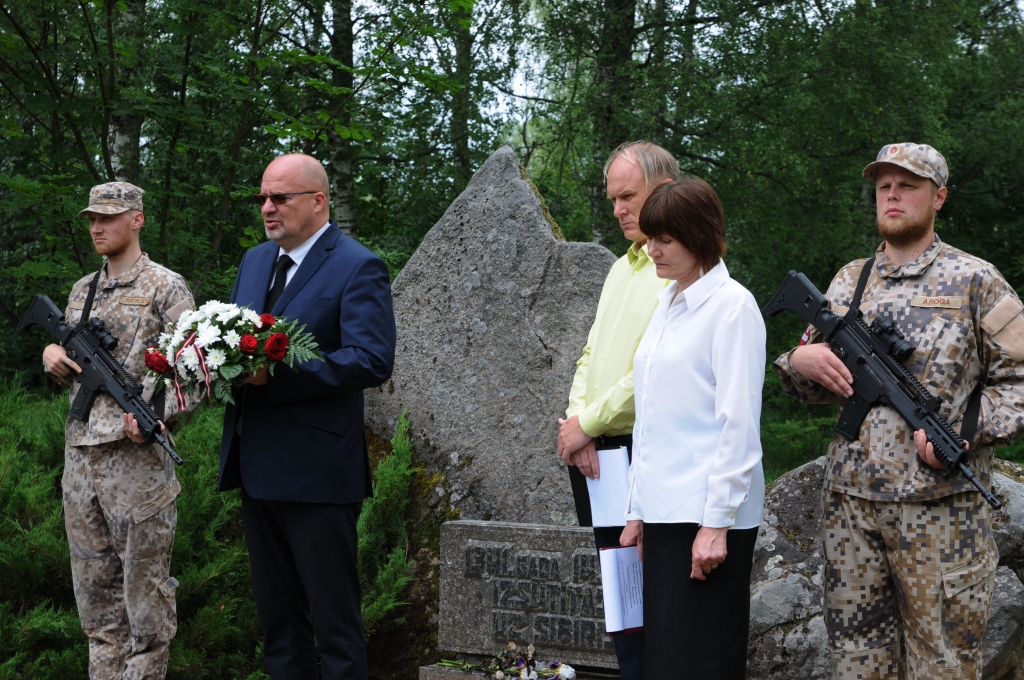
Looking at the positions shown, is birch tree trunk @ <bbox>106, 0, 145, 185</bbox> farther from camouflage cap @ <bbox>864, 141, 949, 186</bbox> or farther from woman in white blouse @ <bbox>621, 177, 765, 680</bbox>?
camouflage cap @ <bbox>864, 141, 949, 186</bbox>

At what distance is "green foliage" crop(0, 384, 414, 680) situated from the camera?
16.1ft

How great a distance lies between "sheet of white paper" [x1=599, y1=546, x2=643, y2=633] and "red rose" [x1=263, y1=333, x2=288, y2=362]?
4.07 feet

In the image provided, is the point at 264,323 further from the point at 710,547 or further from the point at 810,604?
the point at 810,604

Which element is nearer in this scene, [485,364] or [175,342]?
[175,342]

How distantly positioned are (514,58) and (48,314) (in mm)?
8669

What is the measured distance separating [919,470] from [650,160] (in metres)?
1.35

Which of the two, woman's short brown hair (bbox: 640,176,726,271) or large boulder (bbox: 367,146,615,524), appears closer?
woman's short brown hair (bbox: 640,176,726,271)

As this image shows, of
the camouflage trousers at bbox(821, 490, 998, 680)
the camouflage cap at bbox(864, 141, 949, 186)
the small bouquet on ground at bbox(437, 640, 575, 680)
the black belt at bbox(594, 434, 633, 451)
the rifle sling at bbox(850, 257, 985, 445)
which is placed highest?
the camouflage cap at bbox(864, 141, 949, 186)

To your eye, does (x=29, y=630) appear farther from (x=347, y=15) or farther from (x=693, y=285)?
(x=347, y=15)

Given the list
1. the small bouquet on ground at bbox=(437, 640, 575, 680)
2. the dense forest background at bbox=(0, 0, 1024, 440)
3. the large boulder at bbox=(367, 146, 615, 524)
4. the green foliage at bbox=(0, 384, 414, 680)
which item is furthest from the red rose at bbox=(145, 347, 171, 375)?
the dense forest background at bbox=(0, 0, 1024, 440)

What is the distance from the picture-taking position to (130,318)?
4.24 m

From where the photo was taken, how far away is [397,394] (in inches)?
230

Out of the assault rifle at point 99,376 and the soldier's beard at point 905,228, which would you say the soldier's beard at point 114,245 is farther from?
the soldier's beard at point 905,228

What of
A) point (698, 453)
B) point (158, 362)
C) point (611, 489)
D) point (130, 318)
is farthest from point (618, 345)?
point (130, 318)
